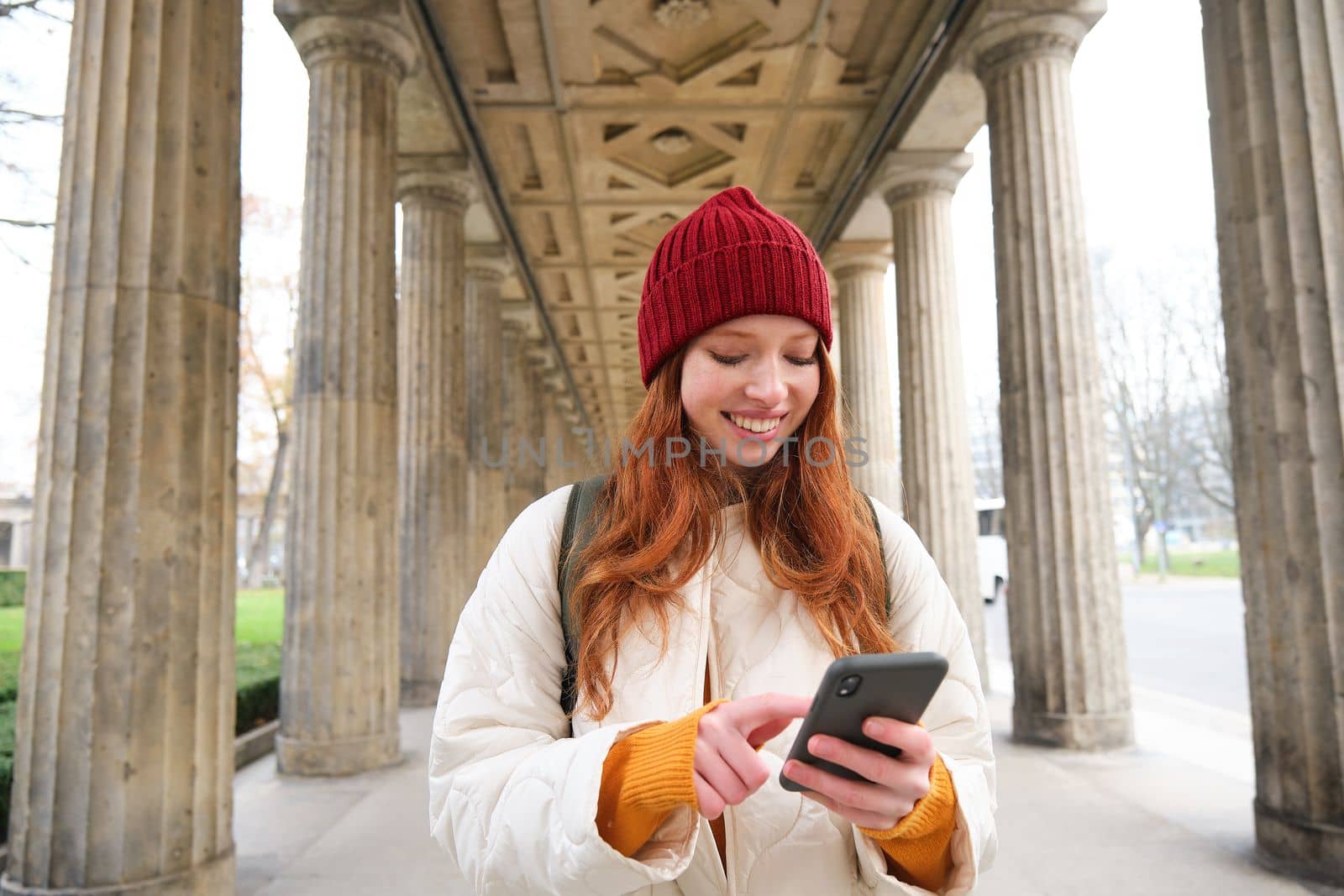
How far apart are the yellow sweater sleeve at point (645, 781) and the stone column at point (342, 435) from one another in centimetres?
690

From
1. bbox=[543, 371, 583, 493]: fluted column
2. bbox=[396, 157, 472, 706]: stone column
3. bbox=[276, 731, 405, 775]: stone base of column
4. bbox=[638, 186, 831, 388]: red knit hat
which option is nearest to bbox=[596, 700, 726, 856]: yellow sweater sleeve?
bbox=[638, 186, 831, 388]: red knit hat

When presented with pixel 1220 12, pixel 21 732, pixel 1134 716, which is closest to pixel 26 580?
pixel 21 732

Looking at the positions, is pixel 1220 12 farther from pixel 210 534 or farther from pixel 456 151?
pixel 456 151

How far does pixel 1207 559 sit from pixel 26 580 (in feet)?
141

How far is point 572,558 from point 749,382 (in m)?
0.47

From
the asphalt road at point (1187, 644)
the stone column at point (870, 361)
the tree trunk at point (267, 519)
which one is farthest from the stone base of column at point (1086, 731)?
the tree trunk at point (267, 519)

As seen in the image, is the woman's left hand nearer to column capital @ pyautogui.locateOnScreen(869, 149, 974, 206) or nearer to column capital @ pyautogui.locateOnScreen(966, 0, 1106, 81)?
column capital @ pyautogui.locateOnScreen(966, 0, 1106, 81)

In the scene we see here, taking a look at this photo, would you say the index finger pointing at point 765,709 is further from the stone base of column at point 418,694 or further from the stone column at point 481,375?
the stone column at point 481,375

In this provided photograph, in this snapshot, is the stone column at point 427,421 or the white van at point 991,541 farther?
the white van at point 991,541

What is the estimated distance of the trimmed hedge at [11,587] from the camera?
21.4 ft

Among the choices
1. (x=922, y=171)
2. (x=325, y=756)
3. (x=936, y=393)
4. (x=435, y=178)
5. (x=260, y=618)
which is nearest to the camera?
(x=325, y=756)

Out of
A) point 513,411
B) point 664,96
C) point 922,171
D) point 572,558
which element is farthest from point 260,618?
point 572,558

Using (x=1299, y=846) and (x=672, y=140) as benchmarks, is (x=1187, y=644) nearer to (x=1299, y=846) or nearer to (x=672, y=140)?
(x=672, y=140)

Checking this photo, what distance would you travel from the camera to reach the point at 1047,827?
19.0 feet
